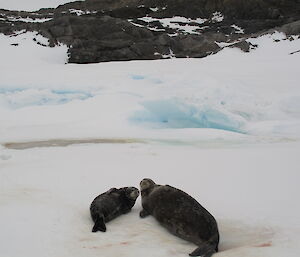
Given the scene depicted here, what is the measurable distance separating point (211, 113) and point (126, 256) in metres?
5.04

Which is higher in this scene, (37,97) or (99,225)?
(99,225)

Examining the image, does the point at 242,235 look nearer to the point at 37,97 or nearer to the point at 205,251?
the point at 205,251

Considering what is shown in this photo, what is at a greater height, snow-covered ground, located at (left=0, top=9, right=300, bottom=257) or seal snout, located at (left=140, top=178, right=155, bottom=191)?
seal snout, located at (left=140, top=178, right=155, bottom=191)

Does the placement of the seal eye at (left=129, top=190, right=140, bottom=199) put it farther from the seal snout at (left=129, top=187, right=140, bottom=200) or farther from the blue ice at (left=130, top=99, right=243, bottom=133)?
the blue ice at (left=130, top=99, right=243, bottom=133)

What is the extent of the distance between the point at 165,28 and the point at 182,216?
2835cm

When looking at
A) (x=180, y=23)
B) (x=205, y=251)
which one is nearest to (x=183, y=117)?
(x=205, y=251)

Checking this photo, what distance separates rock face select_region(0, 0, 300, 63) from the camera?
23000 mm

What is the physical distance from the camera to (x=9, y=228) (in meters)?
2.48

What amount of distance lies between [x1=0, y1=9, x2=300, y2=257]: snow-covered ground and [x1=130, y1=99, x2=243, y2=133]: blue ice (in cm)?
2

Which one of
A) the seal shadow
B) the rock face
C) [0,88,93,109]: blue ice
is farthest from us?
the rock face

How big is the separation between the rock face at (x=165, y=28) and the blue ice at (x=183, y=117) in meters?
11.1

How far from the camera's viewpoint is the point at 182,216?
2.73 m

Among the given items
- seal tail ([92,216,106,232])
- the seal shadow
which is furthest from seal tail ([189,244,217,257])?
seal tail ([92,216,106,232])

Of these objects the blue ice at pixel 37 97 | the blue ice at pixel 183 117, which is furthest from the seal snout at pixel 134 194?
the blue ice at pixel 37 97
